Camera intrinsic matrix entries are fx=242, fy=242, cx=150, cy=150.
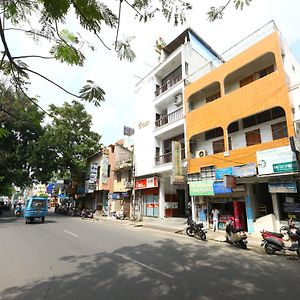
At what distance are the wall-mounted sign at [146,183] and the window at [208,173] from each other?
5.81m

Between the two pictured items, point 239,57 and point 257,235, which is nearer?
point 257,235

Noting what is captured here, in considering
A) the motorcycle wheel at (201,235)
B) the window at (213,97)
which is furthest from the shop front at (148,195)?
the motorcycle wheel at (201,235)

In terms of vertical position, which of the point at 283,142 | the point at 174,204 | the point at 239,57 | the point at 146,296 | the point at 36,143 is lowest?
the point at 146,296

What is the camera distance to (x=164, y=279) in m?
5.59

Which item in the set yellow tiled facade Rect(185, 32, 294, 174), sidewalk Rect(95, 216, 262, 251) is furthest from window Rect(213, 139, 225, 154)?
sidewalk Rect(95, 216, 262, 251)

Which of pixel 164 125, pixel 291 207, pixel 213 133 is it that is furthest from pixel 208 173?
pixel 164 125

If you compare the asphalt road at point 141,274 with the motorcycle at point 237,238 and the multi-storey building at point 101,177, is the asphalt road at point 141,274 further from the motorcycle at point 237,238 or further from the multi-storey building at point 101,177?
the multi-storey building at point 101,177

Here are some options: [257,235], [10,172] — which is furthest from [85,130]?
[257,235]

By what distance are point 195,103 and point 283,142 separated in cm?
875

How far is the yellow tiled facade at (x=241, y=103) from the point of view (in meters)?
13.1

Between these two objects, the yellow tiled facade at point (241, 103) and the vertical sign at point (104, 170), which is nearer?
the yellow tiled facade at point (241, 103)

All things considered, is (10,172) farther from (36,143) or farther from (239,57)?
(239,57)

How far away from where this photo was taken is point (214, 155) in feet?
53.0

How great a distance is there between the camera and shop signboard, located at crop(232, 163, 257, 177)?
13352 millimetres
